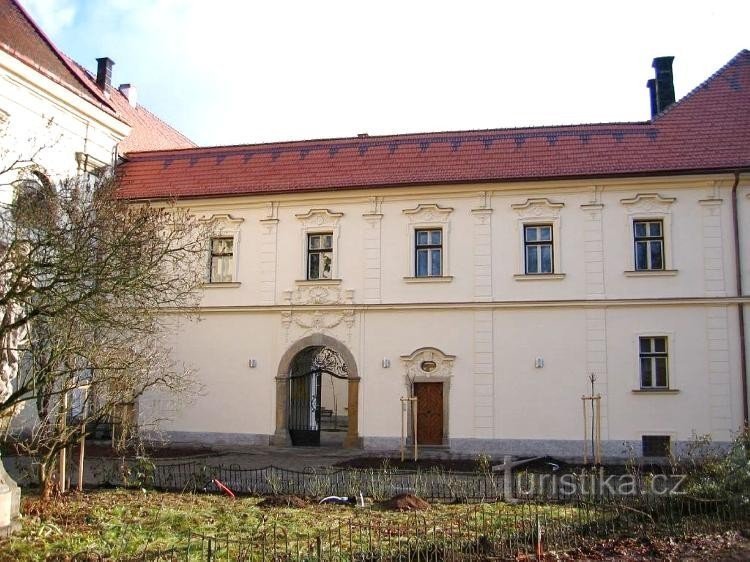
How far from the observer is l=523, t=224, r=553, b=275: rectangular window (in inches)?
723

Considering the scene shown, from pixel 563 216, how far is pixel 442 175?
3209 millimetres

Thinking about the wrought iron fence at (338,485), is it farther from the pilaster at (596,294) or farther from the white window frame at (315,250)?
the white window frame at (315,250)

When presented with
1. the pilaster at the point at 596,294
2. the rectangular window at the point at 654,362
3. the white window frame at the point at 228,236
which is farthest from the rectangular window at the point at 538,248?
the white window frame at the point at 228,236

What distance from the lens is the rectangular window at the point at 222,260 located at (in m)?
20.0

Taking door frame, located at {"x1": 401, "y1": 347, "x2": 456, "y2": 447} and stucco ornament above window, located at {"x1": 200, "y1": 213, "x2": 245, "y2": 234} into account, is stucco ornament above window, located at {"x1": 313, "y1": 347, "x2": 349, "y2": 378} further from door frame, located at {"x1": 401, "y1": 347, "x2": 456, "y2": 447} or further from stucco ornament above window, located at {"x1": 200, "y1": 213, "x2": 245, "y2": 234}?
stucco ornament above window, located at {"x1": 200, "y1": 213, "x2": 245, "y2": 234}

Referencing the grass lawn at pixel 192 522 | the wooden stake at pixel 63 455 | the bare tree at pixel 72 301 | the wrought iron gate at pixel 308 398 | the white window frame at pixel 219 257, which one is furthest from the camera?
the white window frame at pixel 219 257

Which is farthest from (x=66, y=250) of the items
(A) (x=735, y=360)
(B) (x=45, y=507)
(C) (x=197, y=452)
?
(A) (x=735, y=360)

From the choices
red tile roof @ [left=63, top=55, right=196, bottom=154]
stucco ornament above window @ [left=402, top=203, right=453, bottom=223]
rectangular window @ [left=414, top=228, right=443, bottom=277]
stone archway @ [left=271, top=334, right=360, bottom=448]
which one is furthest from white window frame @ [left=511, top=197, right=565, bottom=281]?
red tile roof @ [left=63, top=55, right=196, bottom=154]

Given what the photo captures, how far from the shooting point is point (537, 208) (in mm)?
18500

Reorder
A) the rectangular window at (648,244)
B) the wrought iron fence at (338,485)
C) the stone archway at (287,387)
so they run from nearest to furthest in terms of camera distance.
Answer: the wrought iron fence at (338,485) < the rectangular window at (648,244) < the stone archway at (287,387)

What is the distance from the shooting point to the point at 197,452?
1812 centimetres

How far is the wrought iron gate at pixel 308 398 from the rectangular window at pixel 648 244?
7.83 metres

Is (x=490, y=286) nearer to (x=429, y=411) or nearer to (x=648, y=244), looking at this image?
(x=429, y=411)

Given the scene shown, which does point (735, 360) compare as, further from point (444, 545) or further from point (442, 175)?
point (444, 545)
